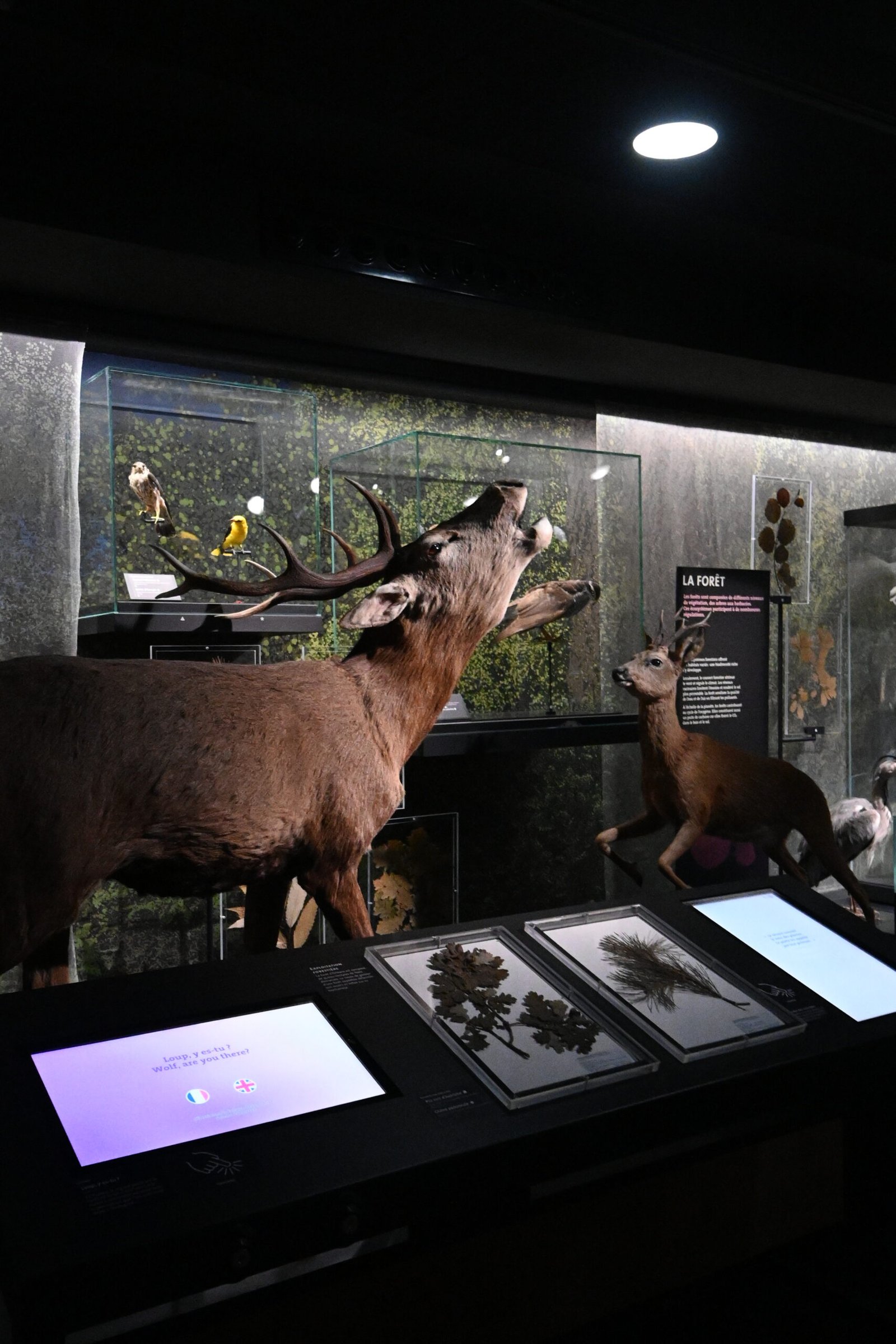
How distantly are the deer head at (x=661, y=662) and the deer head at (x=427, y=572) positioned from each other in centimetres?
92

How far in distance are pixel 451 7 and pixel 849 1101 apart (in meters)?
2.40

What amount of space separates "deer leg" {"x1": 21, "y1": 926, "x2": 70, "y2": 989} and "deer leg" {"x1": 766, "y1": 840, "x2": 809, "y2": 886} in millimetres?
3065

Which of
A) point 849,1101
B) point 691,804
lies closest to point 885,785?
point 691,804

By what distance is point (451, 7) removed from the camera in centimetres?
205

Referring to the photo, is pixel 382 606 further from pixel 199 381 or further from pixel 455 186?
pixel 455 186

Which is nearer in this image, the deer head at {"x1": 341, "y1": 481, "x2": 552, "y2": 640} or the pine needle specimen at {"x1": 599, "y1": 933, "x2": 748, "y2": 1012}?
the pine needle specimen at {"x1": 599, "y1": 933, "x2": 748, "y2": 1012}

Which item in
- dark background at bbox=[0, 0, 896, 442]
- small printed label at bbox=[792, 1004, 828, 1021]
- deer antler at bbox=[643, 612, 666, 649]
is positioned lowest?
small printed label at bbox=[792, 1004, 828, 1021]

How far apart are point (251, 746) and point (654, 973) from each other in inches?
42.6

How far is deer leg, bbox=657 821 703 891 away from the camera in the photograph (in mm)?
4242

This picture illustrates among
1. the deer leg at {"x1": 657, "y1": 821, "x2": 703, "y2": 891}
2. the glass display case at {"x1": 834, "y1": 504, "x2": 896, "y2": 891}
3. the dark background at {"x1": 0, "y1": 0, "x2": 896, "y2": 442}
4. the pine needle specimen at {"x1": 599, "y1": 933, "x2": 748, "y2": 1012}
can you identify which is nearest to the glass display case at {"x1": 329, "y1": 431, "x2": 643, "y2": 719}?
the dark background at {"x1": 0, "y1": 0, "x2": 896, "y2": 442}

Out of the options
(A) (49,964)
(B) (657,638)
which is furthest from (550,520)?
(A) (49,964)

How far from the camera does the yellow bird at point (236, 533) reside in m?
2.98

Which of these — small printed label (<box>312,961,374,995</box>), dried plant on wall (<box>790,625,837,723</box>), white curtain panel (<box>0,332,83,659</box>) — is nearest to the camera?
small printed label (<box>312,961,374,995</box>)

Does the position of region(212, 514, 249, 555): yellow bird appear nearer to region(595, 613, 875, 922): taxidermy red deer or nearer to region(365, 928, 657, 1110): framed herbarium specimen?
region(365, 928, 657, 1110): framed herbarium specimen
